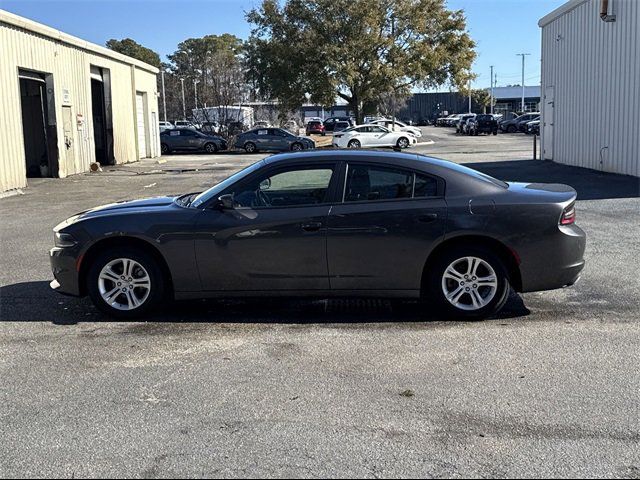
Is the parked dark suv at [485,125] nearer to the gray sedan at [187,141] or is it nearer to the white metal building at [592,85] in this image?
the gray sedan at [187,141]

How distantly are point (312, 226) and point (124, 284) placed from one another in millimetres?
1847

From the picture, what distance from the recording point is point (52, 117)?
2202 centimetres

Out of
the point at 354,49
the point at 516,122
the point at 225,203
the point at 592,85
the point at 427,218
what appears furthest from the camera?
the point at 516,122

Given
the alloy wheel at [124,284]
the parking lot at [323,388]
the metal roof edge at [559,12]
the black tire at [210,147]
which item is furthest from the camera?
the black tire at [210,147]

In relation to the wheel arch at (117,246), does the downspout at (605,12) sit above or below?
above

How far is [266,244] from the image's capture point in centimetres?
605

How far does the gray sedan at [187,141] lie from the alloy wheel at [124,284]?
3456 centimetres

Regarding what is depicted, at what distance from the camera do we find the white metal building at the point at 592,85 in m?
17.8

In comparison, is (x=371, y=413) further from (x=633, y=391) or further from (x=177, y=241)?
(x=177, y=241)

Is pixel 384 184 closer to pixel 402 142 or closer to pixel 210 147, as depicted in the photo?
pixel 402 142

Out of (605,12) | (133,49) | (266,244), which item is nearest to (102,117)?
(605,12)

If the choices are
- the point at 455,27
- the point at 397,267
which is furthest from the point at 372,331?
the point at 455,27

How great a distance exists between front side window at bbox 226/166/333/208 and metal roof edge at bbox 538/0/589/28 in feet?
59.2

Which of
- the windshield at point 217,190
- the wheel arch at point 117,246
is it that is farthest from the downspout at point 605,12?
the wheel arch at point 117,246
